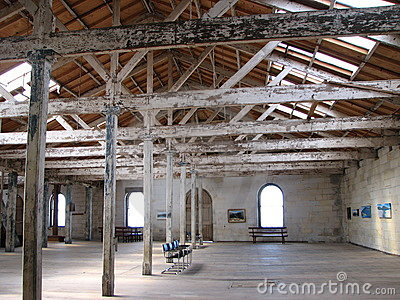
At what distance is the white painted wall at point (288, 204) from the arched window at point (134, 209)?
117 cm

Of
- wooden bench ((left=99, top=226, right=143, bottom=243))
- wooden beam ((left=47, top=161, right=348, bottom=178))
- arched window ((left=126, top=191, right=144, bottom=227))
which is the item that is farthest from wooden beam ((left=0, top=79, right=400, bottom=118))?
arched window ((left=126, top=191, right=144, bottom=227))

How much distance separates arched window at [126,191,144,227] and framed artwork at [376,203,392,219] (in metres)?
15.0

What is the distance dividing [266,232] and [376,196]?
7718mm

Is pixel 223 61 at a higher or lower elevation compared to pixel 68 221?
higher

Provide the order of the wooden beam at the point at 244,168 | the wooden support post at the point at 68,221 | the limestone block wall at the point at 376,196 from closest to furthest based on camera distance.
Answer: the limestone block wall at the point at 376,196 → the wooden beam at the point at 244,168 → the wooden support post at the point at 68,221

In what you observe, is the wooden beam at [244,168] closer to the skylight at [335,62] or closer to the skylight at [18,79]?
the skylight at [18,79]

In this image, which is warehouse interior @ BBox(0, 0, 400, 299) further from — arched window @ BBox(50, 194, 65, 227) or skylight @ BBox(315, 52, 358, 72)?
arched window @ BBox(50, 194, 65, 227)

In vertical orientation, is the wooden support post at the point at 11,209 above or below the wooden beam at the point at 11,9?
below

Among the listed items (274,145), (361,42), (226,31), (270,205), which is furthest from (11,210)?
(226,31)

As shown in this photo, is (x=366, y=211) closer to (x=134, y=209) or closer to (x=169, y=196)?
(x=169, y=196)

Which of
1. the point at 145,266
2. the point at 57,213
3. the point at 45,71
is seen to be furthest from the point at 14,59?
the point at 57,213

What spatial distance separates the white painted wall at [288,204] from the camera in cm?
2317

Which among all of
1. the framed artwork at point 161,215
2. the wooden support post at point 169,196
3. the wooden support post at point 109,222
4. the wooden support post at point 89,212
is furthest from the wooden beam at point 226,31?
the wooden support post at point 89,212

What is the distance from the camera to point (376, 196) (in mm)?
16281
